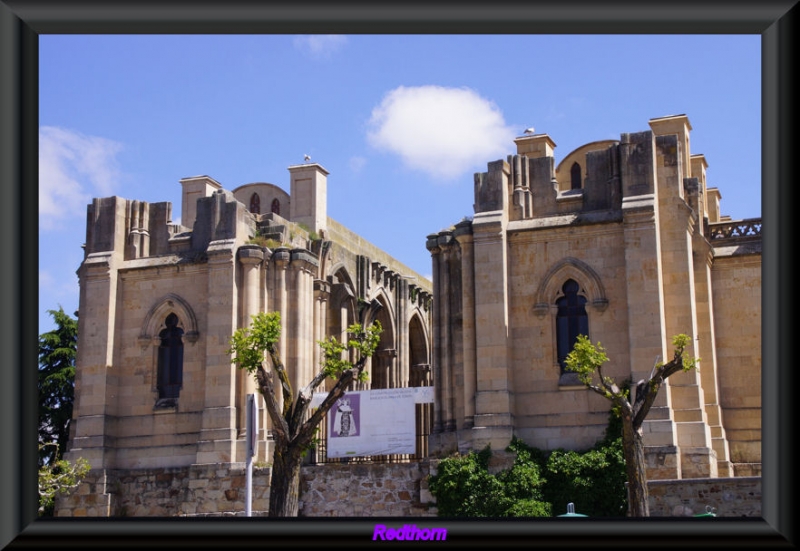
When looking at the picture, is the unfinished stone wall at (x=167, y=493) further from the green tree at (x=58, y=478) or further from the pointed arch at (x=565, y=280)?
the pointed arch at (x=565, y=280)

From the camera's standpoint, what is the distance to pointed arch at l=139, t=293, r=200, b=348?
31297mm

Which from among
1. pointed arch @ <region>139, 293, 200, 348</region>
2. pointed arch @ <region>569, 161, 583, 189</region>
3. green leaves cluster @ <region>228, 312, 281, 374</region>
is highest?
pointed arch @ <region>569, 161, 583, 189</region>

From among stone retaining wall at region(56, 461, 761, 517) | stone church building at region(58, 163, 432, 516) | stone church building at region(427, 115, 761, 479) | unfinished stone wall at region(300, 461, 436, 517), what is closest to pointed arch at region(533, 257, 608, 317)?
stone church building at region(427, 115, 761, 479)

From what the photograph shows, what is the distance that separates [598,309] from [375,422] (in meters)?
6.84

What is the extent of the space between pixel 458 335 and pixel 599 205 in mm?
5120

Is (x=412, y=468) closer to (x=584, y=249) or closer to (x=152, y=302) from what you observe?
(x=584, y=249)

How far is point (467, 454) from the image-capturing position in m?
27.0

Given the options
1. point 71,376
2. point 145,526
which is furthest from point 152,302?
point 145,526

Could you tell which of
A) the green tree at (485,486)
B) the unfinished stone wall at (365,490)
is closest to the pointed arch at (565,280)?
the green tree at (485,486)

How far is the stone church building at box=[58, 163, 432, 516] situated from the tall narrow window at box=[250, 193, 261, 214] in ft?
23.4

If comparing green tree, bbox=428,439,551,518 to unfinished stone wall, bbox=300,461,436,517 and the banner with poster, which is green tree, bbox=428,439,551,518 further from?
the banner with poster

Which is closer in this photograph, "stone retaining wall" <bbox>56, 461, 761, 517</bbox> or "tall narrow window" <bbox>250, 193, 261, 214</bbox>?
"stone retaining wall" <bbox>56, 461, 761, 517</bbox>

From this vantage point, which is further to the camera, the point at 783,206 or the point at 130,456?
the point at 130,456

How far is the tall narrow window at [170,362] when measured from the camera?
31.3m
